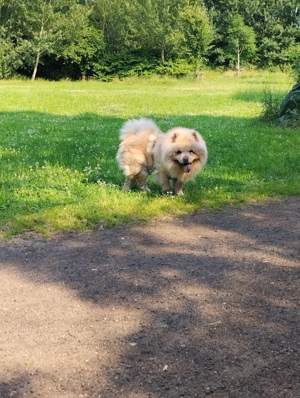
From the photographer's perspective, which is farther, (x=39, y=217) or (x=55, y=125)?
(x=55, y=125)

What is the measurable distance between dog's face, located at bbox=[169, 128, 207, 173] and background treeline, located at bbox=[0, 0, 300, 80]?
41.9 metres

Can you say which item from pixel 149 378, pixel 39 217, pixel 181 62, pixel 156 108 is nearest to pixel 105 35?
pixel 181 62

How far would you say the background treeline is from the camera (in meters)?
48.4

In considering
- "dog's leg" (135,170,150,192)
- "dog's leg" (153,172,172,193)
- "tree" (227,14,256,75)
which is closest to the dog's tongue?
"dog's leg" (153,172,172,193)

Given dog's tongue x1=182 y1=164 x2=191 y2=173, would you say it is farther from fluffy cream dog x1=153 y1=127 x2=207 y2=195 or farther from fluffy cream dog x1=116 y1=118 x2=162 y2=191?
fluffy cream dog x1=116 y1=118 x2=162 y2=191

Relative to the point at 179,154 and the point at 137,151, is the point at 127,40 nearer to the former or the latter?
the point at 137,151

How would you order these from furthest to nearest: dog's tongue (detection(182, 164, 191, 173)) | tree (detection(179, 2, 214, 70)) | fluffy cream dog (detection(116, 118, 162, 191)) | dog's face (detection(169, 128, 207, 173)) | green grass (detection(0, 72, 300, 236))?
tree (detection(179, 2, 214, 70)), fluffy cream dog (detection(116, 118, 162, 191)), dog's tongue (detection(182, 164, 191, 173)), dog's face (detection(169, 128, 207, 173)), green grass (detection(0, 72, 300, 236))

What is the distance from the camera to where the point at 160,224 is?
6.45m

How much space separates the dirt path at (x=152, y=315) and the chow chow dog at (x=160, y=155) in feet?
4.58

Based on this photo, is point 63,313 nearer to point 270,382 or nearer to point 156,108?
point 270,382

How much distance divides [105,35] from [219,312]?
179 ft

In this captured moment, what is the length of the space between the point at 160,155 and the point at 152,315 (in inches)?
146

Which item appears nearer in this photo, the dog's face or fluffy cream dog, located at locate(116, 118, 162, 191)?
the dog's face

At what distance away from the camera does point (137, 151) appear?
24.5 feet
